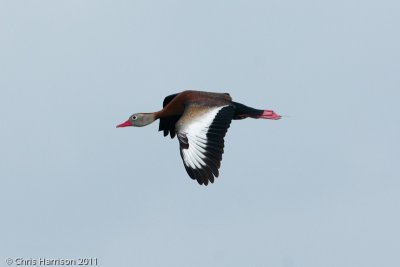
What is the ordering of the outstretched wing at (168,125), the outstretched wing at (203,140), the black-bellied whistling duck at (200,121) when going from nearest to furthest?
1. the outstretched wing at (203,140)
2. the black-bellied whistling duck at (200,121)
3. the outstretched wing at (168,125)

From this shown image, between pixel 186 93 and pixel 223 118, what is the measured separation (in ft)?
7.12

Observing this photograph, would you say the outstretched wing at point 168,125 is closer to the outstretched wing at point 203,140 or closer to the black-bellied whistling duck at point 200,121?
the black-bellied whistling duck at point 200,121

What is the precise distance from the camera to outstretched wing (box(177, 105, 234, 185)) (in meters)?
27.0

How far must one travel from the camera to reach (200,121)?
2831 cm

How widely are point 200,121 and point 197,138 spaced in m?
0.81

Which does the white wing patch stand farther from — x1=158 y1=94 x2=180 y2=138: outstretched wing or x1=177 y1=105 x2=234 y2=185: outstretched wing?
x1=158 y1=94 x2=180 y2=138: outstretched wing

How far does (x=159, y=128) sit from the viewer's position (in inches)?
1243

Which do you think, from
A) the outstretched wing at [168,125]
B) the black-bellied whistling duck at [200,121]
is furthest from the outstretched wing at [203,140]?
the outstretched wing at [168,125]

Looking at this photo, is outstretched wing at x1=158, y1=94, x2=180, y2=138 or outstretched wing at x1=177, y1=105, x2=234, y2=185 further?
outstretched wing at x1=158, y1=94, x2=180, y2=138

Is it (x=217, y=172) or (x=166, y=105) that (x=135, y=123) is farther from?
(x=217, y=172)

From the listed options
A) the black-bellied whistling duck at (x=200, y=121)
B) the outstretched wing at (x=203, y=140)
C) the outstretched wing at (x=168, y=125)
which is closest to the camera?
the outstretched wing at (x=203, y=140)

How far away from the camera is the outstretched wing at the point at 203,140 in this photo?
88.5ft

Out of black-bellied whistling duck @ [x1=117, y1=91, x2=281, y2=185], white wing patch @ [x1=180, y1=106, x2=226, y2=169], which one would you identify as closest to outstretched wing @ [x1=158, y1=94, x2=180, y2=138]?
black-bellied whistling duck @ [x1=117, y1=91, x2=281, y2=185]

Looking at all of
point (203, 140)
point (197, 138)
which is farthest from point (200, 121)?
point (203, 140)
